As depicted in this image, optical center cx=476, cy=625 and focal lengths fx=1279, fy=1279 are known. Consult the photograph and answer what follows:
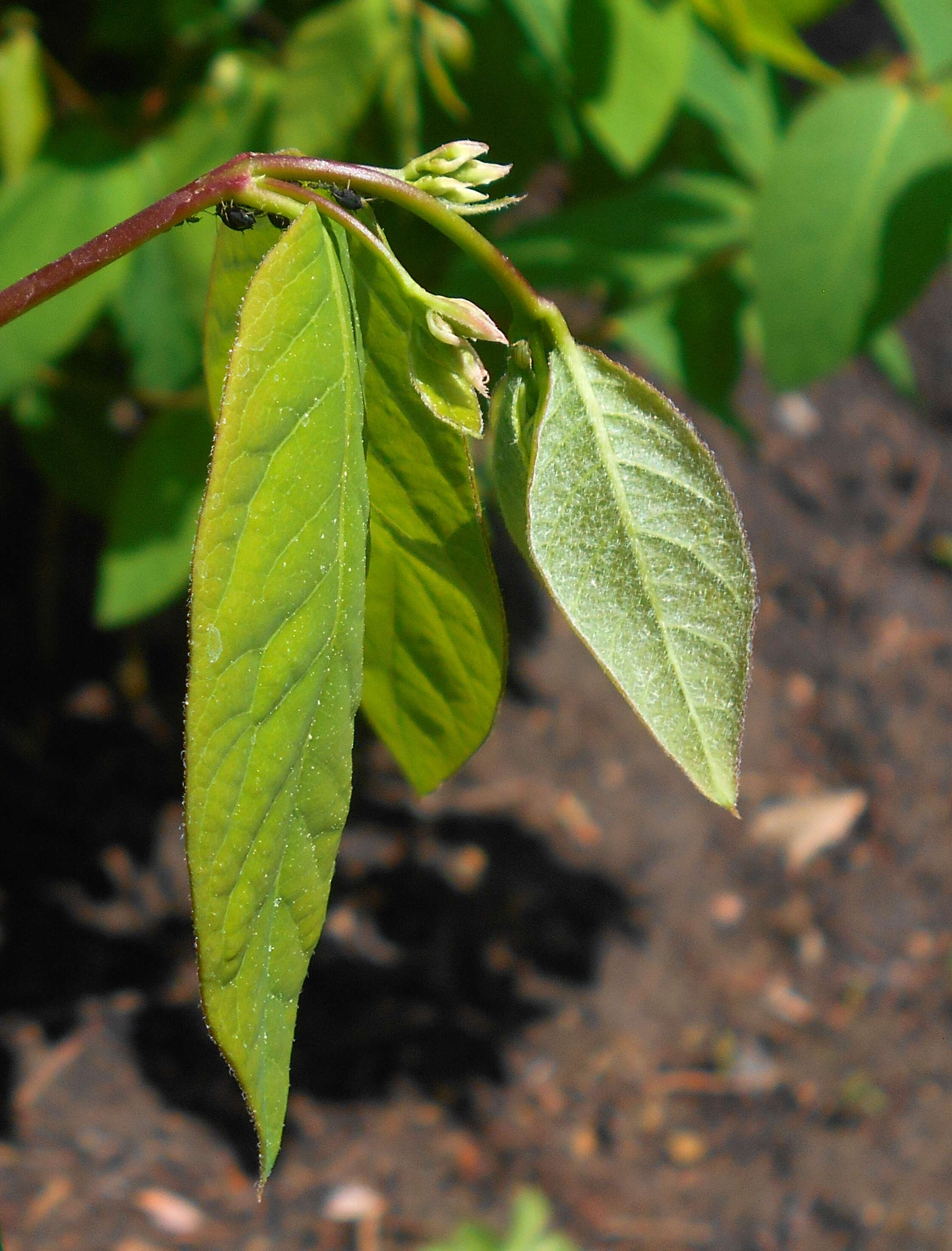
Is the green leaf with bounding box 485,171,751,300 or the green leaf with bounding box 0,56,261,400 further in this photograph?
the green leaf with bounding box 485,171,751,300

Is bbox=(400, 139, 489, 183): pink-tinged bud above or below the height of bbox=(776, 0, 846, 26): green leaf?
above

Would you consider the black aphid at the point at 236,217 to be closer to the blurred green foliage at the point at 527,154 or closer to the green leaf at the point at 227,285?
the green leaf at the point at 227,285

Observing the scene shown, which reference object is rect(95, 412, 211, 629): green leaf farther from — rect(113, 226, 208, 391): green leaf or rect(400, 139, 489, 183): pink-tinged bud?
rect(400, 139, 489, 183): pink-tinged bud

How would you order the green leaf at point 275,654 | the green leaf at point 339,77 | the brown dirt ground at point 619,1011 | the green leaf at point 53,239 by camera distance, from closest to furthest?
the green leaf at point 275,654 < the green leaf at point 339,77 < the green leaf at point 53,239 < the brown dirt ground at point 619,1011

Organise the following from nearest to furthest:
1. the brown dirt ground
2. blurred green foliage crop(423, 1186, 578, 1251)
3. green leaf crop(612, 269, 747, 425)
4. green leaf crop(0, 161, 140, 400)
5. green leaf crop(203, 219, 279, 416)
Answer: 1. green leaf crop(203, 219, 279, 416)
2. green leaf crop(0, 161, 140, 400)
3. green leaf crop(612, 269, 747, 425)
4. blurred green foliage crop(423, 1186, 578, 1251)
5. the brown dirt ground

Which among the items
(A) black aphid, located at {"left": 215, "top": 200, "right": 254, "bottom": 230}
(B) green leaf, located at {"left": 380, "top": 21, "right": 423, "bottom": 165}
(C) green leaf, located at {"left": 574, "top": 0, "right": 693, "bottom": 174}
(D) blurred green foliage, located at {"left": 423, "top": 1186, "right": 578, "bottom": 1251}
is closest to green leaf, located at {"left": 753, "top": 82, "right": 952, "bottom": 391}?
(C) green leaf, located at {"left": 574, "top": 0, "right": 693, "bottom": 174}

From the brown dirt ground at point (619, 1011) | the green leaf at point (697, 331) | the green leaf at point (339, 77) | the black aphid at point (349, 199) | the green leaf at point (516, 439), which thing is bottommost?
the brown dirt ground at point (619, 1011)

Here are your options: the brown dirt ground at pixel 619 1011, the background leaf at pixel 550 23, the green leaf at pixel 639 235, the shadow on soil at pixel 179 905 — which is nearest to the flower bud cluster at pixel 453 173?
the background leaf at pixel 550 23
